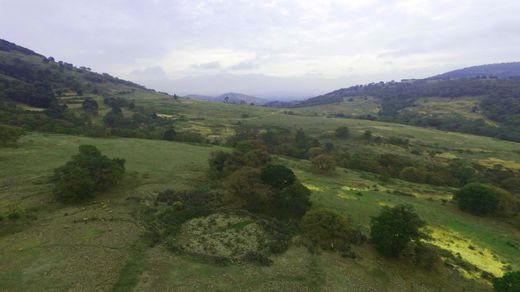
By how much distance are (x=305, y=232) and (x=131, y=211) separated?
57.1 ft

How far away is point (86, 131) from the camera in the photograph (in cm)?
6612

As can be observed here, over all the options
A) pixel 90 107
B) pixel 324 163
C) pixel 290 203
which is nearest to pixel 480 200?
pixel 324 163

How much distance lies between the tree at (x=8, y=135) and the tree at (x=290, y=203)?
43.9 meters

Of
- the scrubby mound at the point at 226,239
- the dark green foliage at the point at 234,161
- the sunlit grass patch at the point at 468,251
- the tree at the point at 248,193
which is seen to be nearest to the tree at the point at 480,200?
the sunlit grass patch at the point at 468,251

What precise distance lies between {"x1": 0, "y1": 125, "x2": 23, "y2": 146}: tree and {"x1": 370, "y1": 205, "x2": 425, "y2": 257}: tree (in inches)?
2143

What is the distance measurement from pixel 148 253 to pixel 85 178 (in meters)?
13.5

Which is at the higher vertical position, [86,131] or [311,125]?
[86,131]

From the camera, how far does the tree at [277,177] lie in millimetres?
35031

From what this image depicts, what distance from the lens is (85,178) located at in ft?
106

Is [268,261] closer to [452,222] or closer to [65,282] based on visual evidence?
[65,282]

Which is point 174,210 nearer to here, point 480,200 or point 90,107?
point 480,200

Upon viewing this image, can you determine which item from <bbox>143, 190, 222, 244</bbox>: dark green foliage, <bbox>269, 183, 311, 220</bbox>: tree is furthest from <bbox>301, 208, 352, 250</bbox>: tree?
<bbox>143, 190, 222, 244</bbox>: dark green foliage

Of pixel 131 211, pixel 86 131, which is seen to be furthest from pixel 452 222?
pixel 86 131

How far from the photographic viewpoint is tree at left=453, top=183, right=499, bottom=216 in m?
38.2
